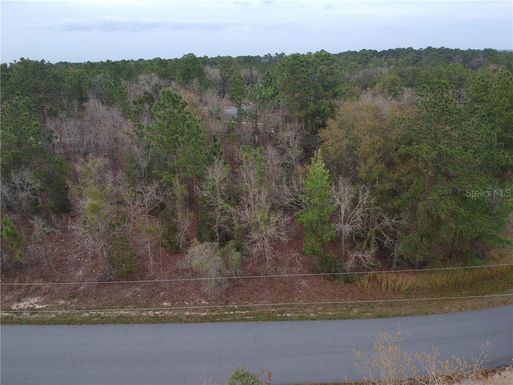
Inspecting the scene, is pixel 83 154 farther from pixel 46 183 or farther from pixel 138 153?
pixel 138 153

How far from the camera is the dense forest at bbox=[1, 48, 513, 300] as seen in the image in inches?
806

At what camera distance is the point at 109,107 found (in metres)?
34.1

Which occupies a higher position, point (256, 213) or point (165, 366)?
point (256, 213)

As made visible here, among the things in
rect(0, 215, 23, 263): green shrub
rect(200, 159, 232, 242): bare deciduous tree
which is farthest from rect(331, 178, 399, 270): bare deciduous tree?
rect(0, 215, 23, 263): green shrub

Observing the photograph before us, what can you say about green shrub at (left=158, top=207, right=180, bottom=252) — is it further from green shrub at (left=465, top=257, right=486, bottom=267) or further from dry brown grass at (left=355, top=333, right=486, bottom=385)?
green shrub at (left=465, top=257, right=486, bottom=267)

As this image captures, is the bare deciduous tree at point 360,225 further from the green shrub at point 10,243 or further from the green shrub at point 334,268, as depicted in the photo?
the green shrub at point 10,243

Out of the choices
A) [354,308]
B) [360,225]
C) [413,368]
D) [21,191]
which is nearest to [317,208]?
[360,225]

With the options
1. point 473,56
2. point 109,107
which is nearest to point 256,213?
point 109,107

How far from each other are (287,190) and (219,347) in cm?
858

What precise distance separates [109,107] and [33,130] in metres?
10.3

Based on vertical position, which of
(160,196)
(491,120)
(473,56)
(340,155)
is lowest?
(160,196)

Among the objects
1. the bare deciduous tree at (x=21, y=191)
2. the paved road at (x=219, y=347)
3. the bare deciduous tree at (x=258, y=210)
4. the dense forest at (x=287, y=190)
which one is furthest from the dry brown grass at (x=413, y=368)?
the bare deciduous tree at (x=21, y=191)
